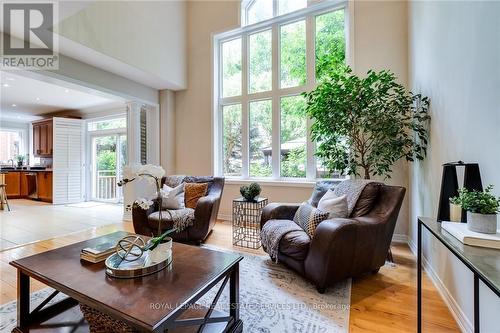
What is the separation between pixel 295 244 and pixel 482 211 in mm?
1256

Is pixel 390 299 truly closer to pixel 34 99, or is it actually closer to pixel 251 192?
pixel 251 192

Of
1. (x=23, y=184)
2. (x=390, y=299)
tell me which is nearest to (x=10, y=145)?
(x=23, y=184)

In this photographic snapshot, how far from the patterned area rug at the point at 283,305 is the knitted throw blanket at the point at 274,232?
0.23m

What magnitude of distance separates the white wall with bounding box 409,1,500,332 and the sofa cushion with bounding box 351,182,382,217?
0.48 meters

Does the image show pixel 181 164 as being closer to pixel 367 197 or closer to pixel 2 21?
pixel 2 21

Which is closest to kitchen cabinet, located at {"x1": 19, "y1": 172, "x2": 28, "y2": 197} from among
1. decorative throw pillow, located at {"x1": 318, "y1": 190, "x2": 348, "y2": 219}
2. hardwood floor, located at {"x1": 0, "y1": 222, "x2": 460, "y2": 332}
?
hardwood floor, located at {"x1": 0, "y1": 222, "x2": 460, "y2": 332}

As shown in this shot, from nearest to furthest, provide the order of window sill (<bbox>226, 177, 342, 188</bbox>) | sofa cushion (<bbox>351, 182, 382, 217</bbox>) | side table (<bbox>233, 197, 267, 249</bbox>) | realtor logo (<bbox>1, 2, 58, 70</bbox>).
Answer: sofa cushion (<bbox>351, 182, 382, 217</bbox>)
realtor logo (<bbox>1, 2, 58, 70</bbox>)
side table (<bbox>233, 197, 267, 249</bbox>)
window sill (<bbox>226, 177, 342, 188</bbox>)

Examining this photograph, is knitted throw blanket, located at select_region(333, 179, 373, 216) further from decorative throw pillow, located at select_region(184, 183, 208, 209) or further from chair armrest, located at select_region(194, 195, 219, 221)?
decorative throw pillow, located at select_region(184, 183, 208, 209)

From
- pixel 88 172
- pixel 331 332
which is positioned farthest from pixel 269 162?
pixel 88 172

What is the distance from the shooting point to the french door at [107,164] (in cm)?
645

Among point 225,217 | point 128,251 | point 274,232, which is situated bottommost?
point 225,217

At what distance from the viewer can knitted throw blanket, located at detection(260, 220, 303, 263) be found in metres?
2.21

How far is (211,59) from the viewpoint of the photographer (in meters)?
4.61

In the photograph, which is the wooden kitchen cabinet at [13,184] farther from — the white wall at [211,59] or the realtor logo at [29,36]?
the realtor logo at [29,36]
